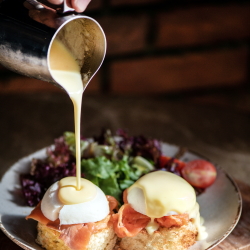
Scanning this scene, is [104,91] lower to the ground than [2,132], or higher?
lower

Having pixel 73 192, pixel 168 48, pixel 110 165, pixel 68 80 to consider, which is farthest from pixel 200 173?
pixel 168 48

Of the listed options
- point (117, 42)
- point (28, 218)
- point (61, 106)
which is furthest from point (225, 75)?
point (28, 218)

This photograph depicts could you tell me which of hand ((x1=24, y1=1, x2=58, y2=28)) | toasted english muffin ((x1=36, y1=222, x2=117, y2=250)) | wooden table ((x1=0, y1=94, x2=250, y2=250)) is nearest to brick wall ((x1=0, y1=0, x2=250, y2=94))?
wooden table ((x1=0, y1=94, x2=250, y2=250))

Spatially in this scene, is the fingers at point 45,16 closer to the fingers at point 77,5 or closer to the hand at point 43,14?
the hand at point 43,14

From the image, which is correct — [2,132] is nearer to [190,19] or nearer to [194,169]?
[194,169]

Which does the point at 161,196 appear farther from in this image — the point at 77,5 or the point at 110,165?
the point at 77,5

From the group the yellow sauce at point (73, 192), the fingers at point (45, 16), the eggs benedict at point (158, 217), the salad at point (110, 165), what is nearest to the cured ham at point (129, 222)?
the eggs benedict at point (158, 217)
